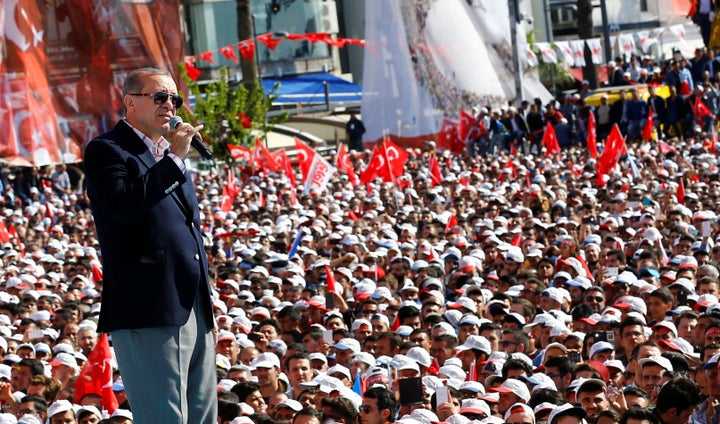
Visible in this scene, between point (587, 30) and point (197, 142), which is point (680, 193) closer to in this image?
point (197, 142)

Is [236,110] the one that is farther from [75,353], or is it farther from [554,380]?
[554,380]

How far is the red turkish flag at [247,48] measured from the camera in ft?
143

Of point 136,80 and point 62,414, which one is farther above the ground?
point 136,80

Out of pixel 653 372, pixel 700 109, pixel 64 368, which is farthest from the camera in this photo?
pixel 700 109

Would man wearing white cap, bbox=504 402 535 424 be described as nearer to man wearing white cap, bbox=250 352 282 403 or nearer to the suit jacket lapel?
man wearing white cap, bbox=250 352 282 403

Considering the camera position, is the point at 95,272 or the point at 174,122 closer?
the point at 174,122

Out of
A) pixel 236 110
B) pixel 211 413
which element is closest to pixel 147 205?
pixel 211 413

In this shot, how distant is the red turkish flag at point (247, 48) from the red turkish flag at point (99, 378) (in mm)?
31376

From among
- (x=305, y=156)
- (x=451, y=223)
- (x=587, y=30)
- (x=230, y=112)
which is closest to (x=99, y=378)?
(x=451, y=223)

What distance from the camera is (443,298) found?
56.3 ft

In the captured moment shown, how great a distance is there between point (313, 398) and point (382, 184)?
18875mm

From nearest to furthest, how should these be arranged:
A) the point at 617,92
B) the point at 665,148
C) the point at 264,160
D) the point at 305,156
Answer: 1. the point at 665,148
2. the point at 305,156
3. the point at 617,92
4. the point at 264,160

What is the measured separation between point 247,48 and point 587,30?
10.7m

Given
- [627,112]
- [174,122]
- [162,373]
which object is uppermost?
[174,122]
